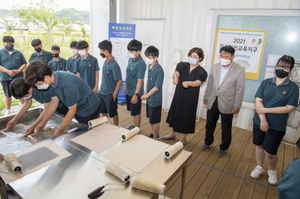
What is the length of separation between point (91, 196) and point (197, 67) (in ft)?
6.23

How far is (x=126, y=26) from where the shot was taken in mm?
4035

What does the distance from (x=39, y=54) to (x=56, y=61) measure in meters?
0.41

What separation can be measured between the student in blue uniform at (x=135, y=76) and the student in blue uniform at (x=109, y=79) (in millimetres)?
164

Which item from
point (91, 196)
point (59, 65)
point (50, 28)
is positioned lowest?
point (91, 196)

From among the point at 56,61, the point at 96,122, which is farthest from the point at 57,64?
the point at 96,122

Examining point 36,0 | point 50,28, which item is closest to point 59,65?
point 50,28

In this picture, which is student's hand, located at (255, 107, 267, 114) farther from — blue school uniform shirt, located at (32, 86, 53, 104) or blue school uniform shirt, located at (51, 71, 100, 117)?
blue school uniform shirt, located at (32, 86, 53, 104)

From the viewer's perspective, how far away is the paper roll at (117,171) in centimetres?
110

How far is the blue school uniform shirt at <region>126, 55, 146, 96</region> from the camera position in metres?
2.69

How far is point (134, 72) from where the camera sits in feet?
8.98

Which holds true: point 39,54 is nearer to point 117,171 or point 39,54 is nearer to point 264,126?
point 117,171

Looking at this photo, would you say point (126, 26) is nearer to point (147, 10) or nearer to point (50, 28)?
point (147, 10)

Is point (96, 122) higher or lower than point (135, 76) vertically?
lower

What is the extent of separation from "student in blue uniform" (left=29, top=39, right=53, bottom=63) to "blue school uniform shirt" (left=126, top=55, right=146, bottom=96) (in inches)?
66.9
